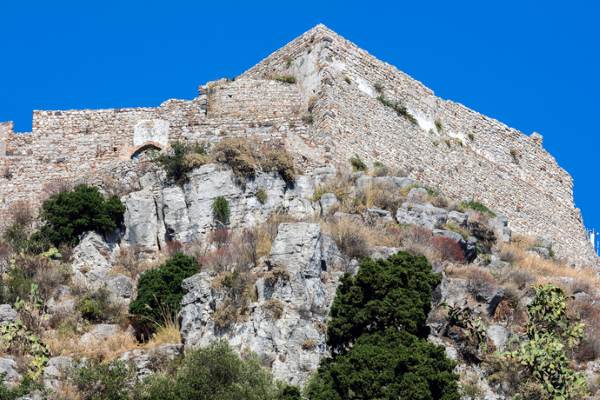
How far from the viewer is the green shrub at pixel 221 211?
34031 mm

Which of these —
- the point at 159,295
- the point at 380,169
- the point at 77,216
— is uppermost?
the point at 380,169

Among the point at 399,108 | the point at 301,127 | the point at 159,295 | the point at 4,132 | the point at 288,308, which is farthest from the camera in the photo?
the point at 399,108

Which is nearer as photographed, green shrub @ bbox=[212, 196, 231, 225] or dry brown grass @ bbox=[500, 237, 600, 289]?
dry brown grass @ bbox=[500, 237, 600, 289]

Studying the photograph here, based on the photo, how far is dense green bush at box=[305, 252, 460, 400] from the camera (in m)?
25.9

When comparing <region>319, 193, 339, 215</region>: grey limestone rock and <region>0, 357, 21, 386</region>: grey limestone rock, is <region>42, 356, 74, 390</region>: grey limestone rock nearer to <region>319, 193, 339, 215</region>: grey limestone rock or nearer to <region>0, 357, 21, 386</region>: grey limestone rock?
<region>0, 357, 21, 386</region>: grey limestone rock

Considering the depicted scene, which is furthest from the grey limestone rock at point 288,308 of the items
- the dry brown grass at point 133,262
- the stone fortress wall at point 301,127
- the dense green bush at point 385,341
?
the stone fortress wall at point 301,127

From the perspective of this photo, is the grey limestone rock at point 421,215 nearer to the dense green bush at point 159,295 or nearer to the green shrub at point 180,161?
the green shrub at point 180,161

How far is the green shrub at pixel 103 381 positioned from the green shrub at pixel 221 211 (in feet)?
22.8

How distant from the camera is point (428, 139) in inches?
1663

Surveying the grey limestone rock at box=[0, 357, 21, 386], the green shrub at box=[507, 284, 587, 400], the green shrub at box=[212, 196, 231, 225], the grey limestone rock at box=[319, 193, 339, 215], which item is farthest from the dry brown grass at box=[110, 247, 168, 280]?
the green shrub at box=[507, 284, 587, 400]

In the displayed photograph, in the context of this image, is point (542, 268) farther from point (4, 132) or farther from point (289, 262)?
point (4, 132)

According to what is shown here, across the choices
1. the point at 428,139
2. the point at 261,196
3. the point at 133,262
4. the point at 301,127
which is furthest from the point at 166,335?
the point at 428,139

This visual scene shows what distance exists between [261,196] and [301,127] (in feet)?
14.0

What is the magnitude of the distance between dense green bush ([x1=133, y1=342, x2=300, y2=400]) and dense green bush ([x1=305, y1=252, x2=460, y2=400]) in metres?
0.83
